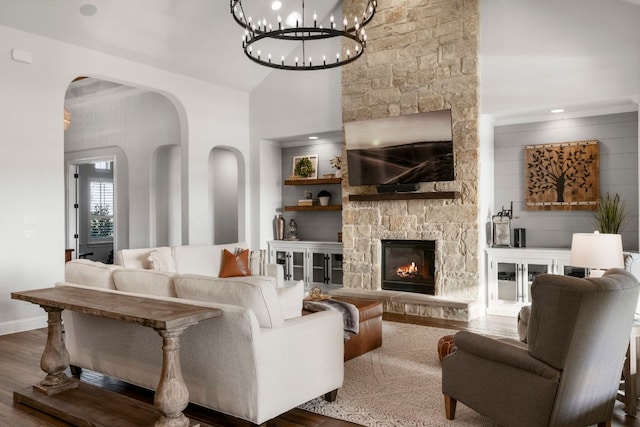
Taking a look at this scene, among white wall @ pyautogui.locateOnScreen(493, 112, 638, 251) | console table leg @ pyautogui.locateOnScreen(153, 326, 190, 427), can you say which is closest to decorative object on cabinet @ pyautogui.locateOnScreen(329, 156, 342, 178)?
white wall @ pyautogui.locateOnScreen(493, 112, 638, 251)

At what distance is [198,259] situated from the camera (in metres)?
6.36

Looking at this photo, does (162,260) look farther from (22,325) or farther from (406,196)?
(406,196)

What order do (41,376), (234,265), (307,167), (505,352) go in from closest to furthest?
(505,352) → (41,376) → (234,265) → (307,167)

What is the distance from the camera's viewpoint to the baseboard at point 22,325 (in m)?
5.47

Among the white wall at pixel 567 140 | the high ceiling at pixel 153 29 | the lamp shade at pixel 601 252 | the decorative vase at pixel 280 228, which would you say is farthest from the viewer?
the decorative vase at pixel 280 228

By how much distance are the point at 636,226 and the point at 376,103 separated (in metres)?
3.45

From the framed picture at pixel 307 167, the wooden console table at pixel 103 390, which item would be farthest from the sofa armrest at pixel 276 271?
the wooden console table at pixel 103 390

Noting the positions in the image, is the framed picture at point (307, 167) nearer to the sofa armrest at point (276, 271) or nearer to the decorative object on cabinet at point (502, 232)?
the sofa armrest at point (276, 271)

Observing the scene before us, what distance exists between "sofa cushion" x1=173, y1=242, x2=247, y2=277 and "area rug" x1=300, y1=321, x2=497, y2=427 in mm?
2517

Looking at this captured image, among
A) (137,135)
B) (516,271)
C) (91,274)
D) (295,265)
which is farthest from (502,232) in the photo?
(137,135)

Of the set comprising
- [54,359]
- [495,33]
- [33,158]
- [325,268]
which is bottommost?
[54,359]

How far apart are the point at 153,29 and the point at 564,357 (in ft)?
19.2

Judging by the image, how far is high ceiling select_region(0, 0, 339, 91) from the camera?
5543mm

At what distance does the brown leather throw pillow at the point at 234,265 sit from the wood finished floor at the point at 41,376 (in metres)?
2.11
